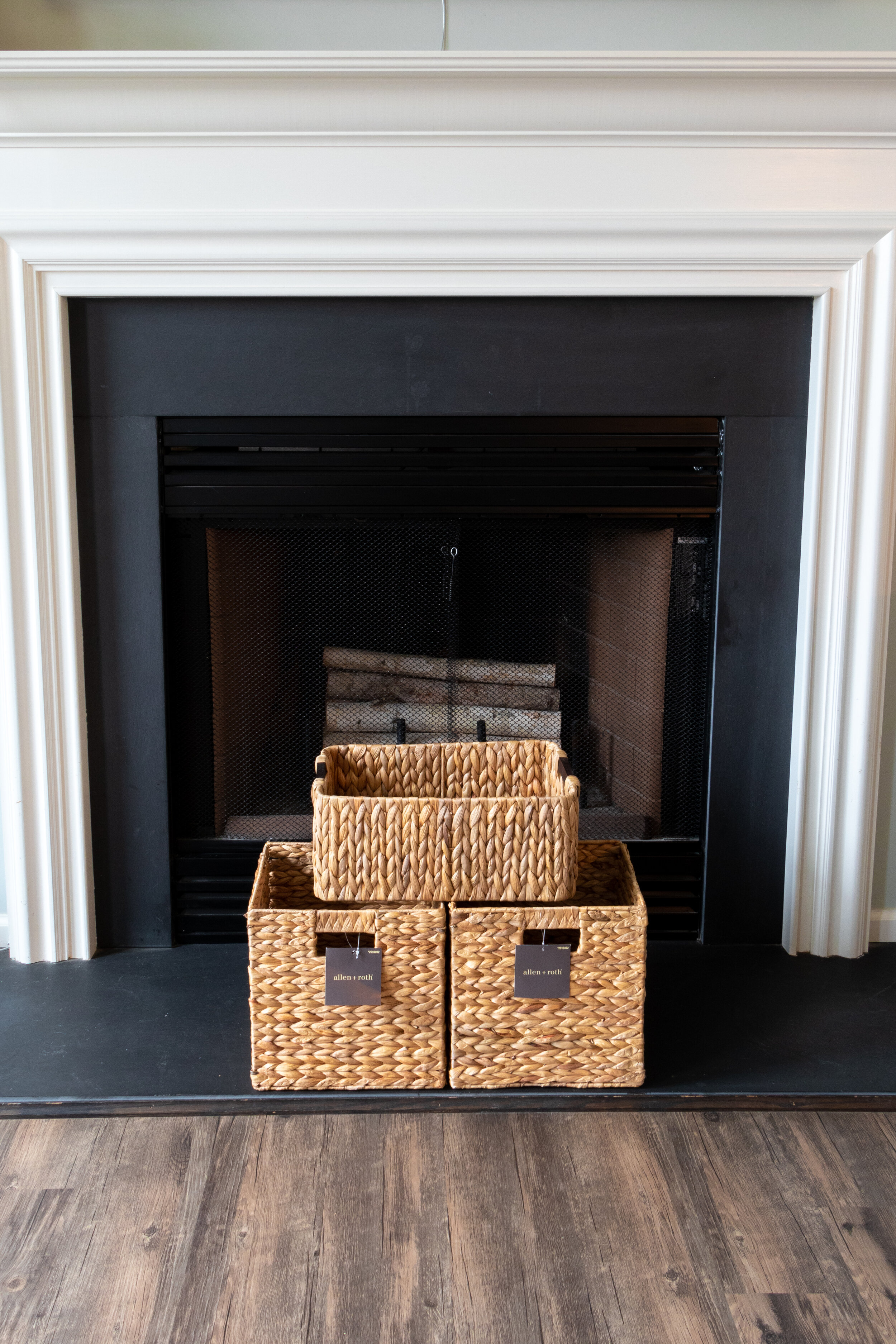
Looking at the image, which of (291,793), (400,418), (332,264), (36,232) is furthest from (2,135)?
(291,793)

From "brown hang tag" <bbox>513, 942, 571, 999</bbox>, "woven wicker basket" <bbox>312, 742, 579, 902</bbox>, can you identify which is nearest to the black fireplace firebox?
"woven wicker basket" <bbox>312, 742, 579, 902</bbox>

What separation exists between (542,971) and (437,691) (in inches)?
26.9

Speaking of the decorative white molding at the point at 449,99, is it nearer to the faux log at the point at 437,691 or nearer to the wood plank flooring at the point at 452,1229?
the faux log at the point at 437,691

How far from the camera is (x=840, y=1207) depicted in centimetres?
132

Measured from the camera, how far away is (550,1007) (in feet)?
4.97

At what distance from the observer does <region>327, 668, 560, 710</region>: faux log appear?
199 centimetres

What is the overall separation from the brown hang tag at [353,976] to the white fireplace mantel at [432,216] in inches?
27.4

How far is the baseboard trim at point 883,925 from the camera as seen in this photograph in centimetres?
204

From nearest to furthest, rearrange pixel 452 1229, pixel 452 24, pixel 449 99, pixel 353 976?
pixel 452 1229 < pixel 353 976 < pixel 449 99 < pixel 452 24

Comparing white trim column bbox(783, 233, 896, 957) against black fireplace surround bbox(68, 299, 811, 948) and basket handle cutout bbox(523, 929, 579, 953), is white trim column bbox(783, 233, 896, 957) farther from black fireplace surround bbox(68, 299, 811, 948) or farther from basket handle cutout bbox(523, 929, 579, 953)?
basket handle cutout bbox(523, 929, 579, 953)

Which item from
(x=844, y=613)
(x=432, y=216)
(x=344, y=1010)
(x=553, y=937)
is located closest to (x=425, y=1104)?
(x=344, y=1010)

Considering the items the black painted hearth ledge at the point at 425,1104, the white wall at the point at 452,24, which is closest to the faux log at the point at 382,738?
the black painted hearth ledge at the point at 425,1104

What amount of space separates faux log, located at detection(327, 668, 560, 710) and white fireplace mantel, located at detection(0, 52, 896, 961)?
0.51 metres

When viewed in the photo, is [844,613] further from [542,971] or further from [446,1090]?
[446,1090]
